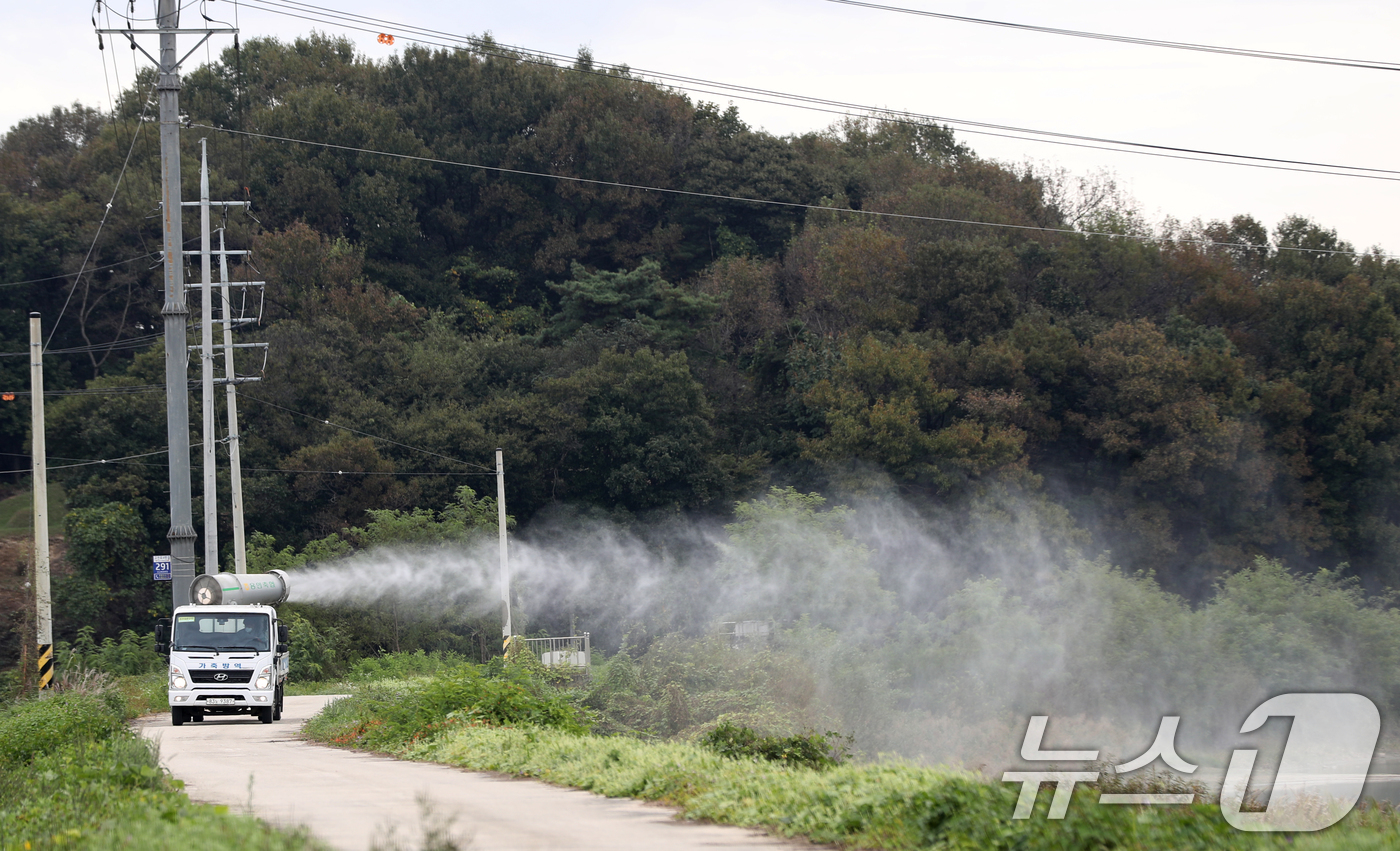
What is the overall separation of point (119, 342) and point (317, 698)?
3796 cm

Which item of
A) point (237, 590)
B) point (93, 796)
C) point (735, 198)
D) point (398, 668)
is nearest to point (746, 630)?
point (398, 668)

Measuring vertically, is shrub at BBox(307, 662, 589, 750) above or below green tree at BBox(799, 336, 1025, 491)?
below

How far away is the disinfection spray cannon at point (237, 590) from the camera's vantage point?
2567 cm

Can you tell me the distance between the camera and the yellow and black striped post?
76.7 feet

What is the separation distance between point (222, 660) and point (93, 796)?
1462 centimetres

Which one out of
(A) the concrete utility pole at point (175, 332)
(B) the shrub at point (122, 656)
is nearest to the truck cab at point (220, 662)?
(A) the concrete utility pole at point (175, 332)

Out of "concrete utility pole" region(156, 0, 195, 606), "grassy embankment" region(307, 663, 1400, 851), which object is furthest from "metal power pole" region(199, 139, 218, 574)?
"grassy embankment" region(307, 663, 1400, 851)

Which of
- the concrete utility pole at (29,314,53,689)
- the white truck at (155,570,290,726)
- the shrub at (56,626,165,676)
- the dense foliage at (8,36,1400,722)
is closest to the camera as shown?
the concrete utility pole at (29,314,53,689)

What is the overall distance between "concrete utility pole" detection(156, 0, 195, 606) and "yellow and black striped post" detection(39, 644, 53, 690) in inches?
104

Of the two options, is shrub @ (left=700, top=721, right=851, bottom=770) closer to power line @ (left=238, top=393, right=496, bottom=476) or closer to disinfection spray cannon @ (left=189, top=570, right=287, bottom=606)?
disinfection spray cannon @ (left=189, top=570, right=287, bottom=606)

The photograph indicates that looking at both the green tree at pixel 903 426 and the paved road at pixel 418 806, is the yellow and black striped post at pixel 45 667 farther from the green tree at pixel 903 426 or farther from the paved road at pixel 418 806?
the green tree at pixel 903 426

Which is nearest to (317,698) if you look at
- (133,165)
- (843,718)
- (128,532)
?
(843,718)

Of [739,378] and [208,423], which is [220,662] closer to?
[208,423]

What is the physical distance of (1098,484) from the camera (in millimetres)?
56750
